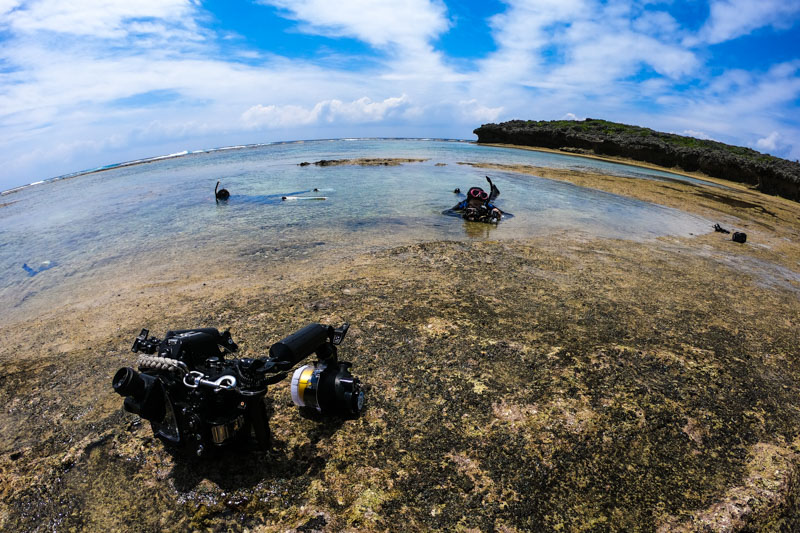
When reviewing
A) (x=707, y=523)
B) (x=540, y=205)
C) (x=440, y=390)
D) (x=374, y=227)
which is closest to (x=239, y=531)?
(x=440, y=390)

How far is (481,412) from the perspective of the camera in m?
3.88

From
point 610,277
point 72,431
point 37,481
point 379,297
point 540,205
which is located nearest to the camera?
point 37,481


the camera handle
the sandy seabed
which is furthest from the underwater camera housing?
the sandy seabed

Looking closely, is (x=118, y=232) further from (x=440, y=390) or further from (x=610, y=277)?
(x=610, y=277)

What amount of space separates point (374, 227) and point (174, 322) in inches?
327

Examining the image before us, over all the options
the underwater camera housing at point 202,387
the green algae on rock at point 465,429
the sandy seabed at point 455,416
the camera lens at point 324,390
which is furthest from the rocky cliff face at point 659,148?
the underwater camera housing at point 202,387

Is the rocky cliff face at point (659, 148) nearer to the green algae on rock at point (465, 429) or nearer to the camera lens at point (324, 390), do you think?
the green algae on rock at point (465, 429)

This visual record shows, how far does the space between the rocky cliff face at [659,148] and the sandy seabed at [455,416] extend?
3439cm

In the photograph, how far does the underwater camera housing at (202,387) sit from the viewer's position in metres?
2.78

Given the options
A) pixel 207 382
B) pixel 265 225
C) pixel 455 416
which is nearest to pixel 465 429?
pixel 455 416

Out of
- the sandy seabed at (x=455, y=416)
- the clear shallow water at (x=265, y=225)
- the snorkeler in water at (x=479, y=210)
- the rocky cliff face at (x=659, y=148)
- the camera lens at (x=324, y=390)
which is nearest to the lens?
the sandy seabed at (x=455, y=416)

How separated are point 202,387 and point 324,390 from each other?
1.20 m

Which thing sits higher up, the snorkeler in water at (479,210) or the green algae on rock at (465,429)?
the snorkeler in water at (479,210)

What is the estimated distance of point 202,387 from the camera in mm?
2756
